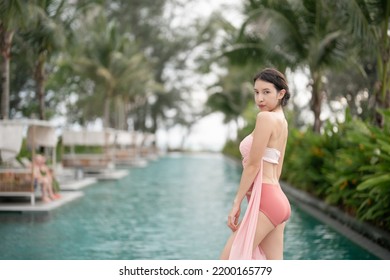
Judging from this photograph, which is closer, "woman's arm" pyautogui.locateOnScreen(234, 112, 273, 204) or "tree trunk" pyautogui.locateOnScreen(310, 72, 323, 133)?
"woman's arm" pyautogui.locateOnScreen(234, 112, 273, 204)

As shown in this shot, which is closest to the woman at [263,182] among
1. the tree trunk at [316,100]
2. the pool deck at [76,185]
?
the pool deck at [76,185]

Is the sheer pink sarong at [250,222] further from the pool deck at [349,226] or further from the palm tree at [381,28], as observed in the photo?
the palm tree at [381,28]

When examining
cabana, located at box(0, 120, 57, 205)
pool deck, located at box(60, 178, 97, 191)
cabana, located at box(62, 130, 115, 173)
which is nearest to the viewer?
cabana, located at box(0, 120, 57, 205)

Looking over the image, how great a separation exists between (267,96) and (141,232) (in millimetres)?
6102

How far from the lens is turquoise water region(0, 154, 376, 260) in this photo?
7.30m

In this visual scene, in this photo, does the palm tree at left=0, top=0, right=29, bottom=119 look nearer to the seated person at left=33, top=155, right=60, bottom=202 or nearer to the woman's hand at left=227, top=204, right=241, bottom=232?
the seated person at left=33, top=155, right=60, bottom=202

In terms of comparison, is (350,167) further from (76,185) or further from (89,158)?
(89,158)

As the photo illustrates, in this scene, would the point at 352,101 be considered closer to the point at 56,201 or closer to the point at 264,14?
the point at 264,14

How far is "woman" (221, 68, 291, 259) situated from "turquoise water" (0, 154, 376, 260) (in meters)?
3.77

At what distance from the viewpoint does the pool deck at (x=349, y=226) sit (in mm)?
7285

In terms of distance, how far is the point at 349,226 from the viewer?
916 cm

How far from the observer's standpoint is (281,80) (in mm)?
3295

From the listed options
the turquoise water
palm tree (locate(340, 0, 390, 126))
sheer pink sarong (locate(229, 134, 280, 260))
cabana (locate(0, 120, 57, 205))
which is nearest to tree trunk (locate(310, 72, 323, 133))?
the turquoise water
